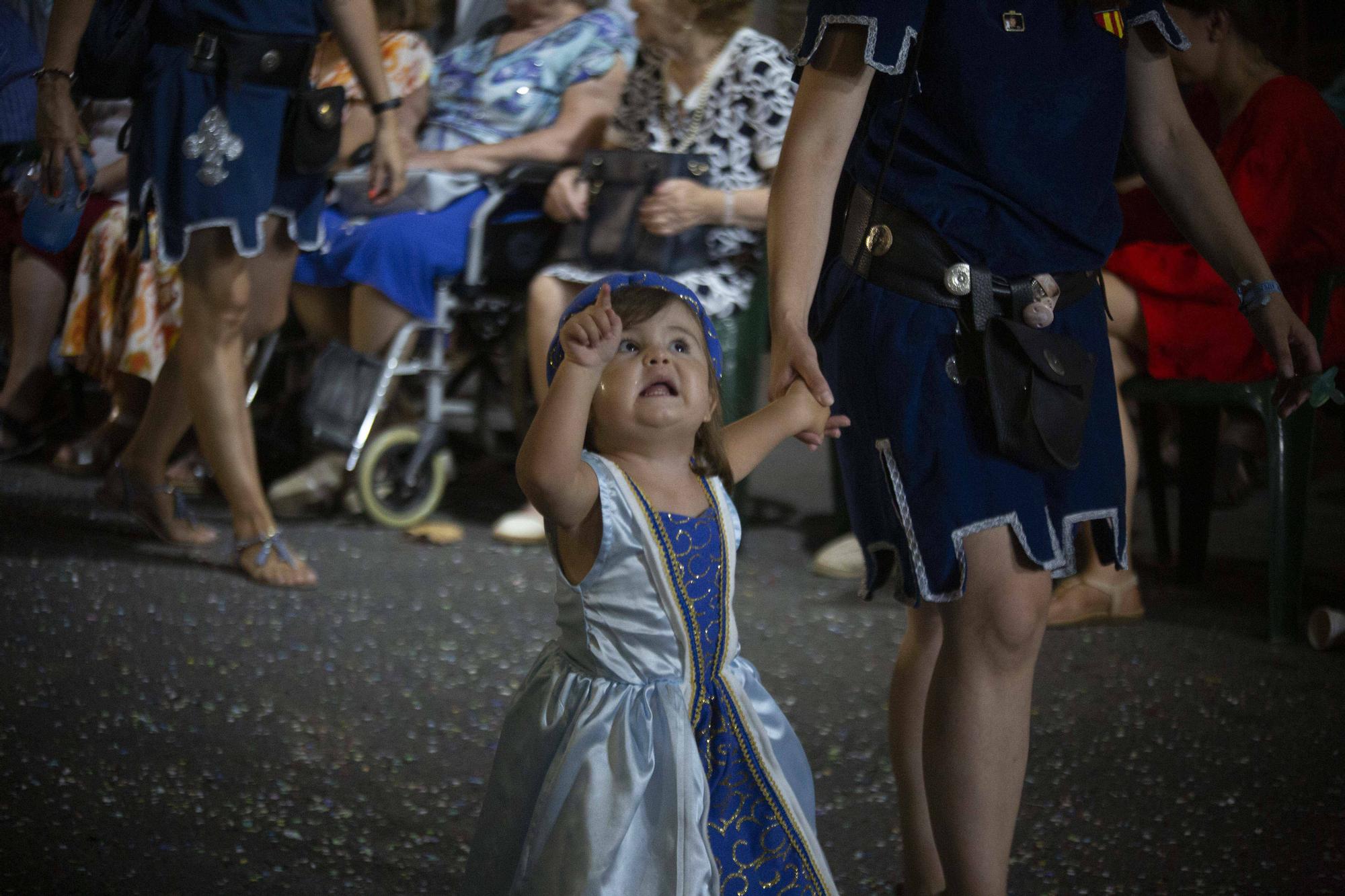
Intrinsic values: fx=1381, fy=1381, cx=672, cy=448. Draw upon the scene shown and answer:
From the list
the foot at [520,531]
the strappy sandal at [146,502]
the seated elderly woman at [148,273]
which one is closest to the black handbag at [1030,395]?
the foot at [520,531]

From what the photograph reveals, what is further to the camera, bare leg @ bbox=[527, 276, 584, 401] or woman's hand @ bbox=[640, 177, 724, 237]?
bare leg @ bbox=[527, 276, 584, 401]

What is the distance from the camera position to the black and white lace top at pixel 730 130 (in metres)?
3.45

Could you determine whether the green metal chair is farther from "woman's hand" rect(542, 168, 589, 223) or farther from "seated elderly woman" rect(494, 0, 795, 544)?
"woman's hand" rect(542, 168, 589, 223)

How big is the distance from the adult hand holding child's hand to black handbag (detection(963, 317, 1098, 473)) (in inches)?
6.1

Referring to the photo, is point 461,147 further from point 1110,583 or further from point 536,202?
point 1110,583

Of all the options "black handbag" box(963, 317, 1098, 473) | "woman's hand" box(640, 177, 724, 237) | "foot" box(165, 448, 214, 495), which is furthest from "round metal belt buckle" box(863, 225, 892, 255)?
"foot" box(165, 448, 214, 495)

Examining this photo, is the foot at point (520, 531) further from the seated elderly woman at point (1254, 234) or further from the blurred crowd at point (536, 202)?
the seated elderly woman at point (1254, 234)

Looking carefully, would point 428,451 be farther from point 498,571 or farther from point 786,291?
point 786,291

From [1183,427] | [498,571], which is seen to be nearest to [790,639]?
[498,571]

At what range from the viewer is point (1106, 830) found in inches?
76.2

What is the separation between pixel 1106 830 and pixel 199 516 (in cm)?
271

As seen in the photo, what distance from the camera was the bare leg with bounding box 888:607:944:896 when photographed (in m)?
1.58

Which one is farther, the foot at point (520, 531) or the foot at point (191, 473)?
the foot at point (191, 473)

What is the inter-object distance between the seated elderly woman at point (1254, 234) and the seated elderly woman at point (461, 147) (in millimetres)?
1576
